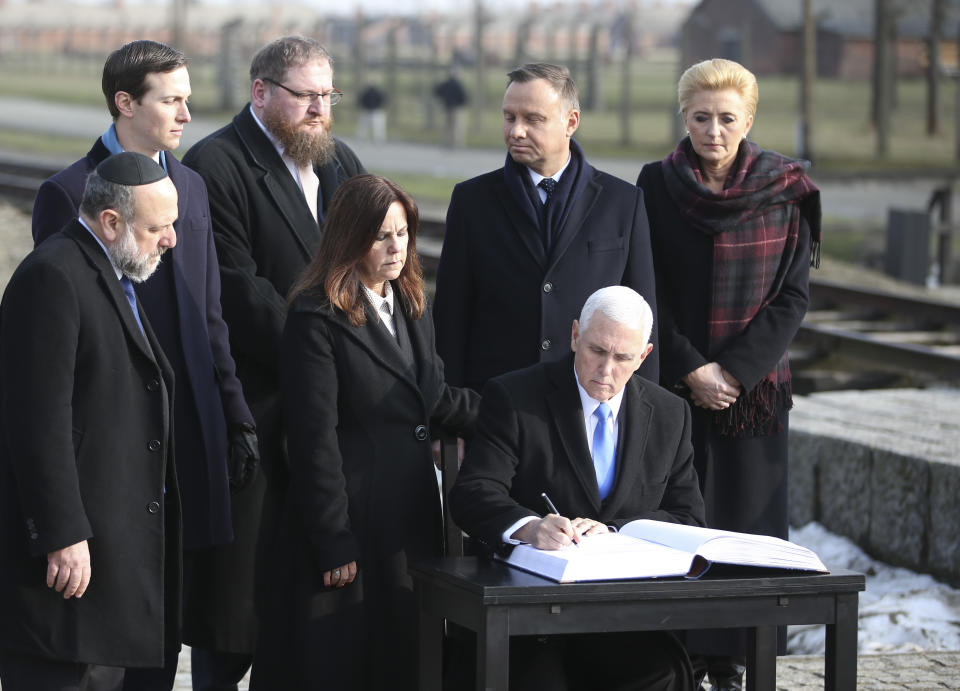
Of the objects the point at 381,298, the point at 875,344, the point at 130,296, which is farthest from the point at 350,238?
the point at 875,344

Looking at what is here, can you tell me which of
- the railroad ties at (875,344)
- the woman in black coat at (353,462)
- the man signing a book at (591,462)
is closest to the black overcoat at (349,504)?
the woman in black coat at (353,462)

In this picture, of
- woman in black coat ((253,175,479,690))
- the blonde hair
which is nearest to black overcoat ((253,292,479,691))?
woman in black coat ((253,175,479,690))

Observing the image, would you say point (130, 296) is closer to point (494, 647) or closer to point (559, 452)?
point (559, 452)

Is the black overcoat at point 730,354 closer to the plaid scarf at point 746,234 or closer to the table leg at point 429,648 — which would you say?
the plaid scarf at point 746,234

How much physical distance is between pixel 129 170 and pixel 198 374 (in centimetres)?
90

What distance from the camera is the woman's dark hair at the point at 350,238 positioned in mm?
4594

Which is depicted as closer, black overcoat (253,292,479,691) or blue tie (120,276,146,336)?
blue tie (120,276,146,336)

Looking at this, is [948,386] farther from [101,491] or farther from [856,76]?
[856,76]

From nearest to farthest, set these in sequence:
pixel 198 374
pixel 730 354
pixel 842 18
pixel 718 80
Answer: pixel 198 374, pixel 718 80, pixel 730 354, pixel 842 18

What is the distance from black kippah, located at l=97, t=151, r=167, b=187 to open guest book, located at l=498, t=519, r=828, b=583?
1.41 metres

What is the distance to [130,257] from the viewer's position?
14.0ft

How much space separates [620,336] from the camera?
4.42 meters

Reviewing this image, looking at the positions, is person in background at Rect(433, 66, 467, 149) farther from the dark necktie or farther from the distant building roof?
the distant building roof

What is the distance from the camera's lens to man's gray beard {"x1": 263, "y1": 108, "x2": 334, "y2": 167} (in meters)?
5.46
